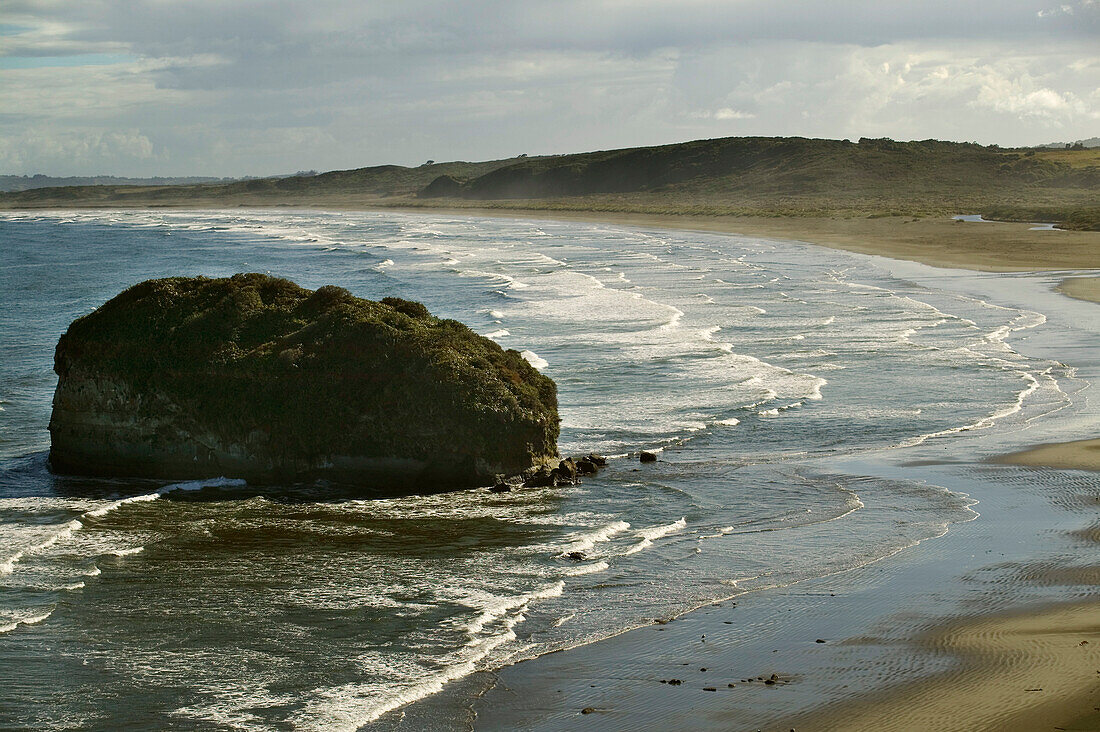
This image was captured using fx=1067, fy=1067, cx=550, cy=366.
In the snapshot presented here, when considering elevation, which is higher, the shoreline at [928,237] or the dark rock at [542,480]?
the shoreline at [928,237]

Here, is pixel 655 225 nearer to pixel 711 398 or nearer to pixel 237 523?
pixel 711 398

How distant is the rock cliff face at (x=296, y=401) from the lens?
13680 mm

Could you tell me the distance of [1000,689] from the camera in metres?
7.05

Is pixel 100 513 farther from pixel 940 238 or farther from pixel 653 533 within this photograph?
pixel 940 238

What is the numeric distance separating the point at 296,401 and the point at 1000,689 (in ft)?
31.4

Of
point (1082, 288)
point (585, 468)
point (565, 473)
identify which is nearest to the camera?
point (565, 473)

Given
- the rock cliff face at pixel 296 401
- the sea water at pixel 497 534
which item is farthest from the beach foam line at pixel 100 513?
the rock cliff face at pixel 296 401

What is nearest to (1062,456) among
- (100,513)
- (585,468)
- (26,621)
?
(585,468)

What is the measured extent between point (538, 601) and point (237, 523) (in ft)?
14.1

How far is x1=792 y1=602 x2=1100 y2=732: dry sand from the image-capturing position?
259 inches

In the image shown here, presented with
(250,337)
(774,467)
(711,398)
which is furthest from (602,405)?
(250,337)

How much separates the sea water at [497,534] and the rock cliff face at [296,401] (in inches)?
22.6

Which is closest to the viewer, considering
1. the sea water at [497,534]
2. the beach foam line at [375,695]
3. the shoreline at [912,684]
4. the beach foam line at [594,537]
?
the shoreline at [912,684]

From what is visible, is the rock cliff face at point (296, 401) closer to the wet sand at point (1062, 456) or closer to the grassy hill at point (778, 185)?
the wet sand at point (1062, 456)
